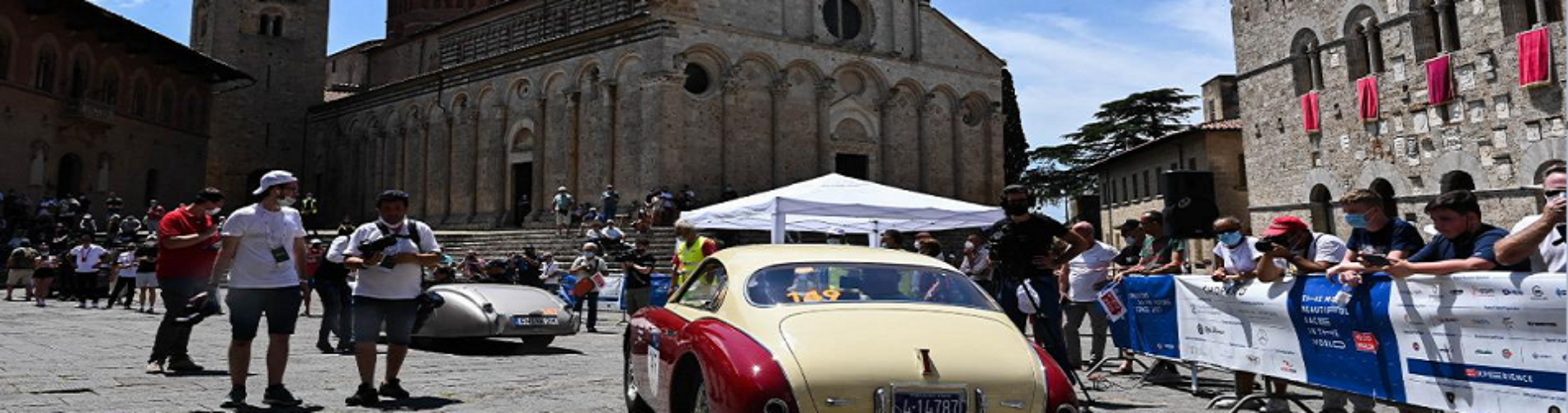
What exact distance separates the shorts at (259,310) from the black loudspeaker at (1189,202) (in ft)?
30.0

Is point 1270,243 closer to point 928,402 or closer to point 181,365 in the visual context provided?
point 928,402

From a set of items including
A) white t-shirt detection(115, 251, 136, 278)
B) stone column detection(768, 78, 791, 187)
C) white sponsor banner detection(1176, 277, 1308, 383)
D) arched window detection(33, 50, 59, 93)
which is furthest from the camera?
arched window detection(33, 50, 59, 93)

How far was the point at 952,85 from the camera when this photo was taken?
3152cm

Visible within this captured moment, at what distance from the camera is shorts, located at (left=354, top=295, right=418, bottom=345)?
6.02 meters

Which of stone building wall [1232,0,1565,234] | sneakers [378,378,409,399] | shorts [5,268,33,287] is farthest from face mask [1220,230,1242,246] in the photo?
shorts [5,268,33,287]

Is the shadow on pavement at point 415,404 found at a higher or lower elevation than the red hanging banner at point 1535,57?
lower

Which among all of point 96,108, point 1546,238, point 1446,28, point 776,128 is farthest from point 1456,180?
point 96,108

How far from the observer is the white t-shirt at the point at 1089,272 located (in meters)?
8.23

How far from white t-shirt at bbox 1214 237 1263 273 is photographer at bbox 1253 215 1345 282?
31 cm

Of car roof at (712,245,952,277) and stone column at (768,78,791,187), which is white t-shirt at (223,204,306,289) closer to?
car roof at (712,245,952,277)

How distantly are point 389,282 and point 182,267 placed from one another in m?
2.88

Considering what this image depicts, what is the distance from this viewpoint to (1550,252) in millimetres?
4398

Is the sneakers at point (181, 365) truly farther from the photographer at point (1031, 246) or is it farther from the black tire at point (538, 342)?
the photographer at point (1031, 246)

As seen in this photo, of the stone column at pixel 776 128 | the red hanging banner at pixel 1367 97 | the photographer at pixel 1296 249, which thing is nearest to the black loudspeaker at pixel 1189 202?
the photographer at pixel 1296 249
